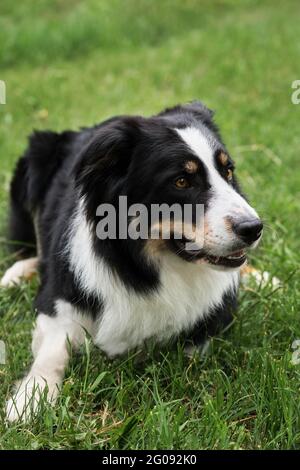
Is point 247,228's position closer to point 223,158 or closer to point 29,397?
point 223,158

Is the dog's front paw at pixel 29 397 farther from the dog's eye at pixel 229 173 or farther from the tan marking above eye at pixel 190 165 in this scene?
the dog's eye at pixel 229 173

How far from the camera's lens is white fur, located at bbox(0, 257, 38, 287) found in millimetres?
3797

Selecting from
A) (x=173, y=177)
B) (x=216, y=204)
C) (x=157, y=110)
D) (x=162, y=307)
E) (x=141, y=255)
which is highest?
(x=157, y=110)

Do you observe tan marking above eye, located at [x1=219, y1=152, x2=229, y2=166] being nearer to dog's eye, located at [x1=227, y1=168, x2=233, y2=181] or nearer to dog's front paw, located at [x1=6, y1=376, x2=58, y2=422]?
dog's eye, located at [x1=227, y1=168, x2=233, y2=181]

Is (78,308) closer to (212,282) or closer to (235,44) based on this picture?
(212,282)

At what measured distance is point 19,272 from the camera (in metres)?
3.88

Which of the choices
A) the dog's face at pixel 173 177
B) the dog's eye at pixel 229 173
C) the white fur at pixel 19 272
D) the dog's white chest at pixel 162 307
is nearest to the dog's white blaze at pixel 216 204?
the dog's face at pixel 173 177

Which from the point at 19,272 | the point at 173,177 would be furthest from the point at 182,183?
the point at 19,272

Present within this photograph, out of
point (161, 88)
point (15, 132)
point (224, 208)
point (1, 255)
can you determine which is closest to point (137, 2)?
point (161, 88)

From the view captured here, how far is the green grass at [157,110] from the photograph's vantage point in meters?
2.50

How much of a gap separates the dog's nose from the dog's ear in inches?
22.4

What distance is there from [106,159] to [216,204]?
51 centimetres

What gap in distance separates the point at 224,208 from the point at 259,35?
706cm

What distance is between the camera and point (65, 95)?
7508 millimetres
